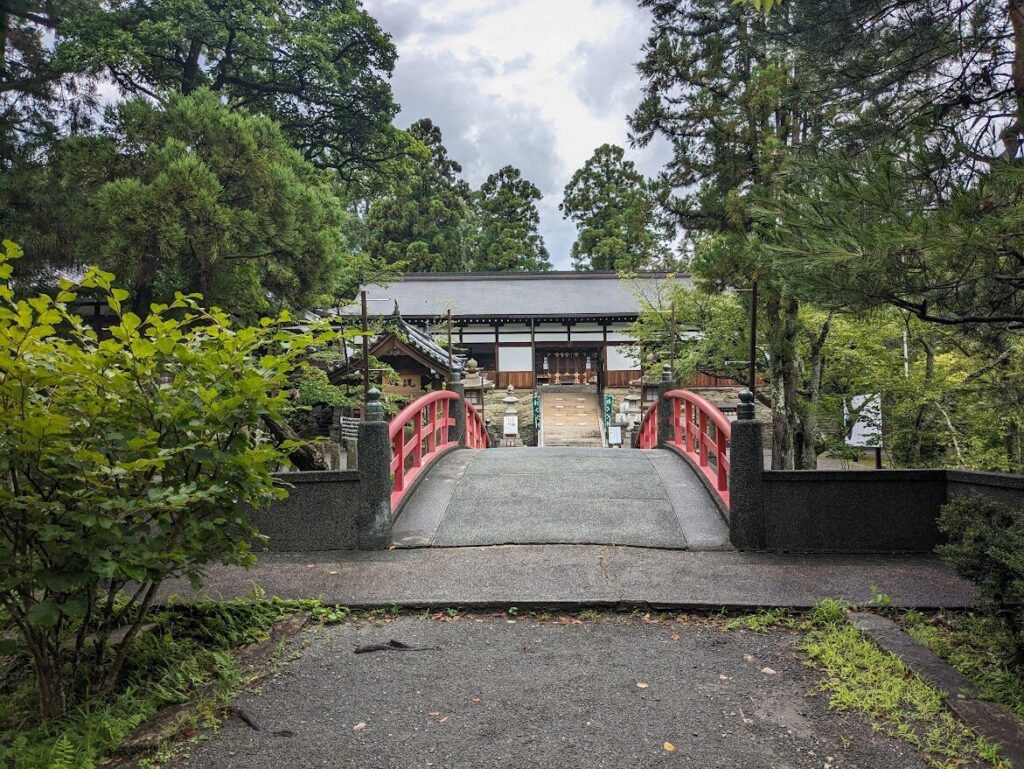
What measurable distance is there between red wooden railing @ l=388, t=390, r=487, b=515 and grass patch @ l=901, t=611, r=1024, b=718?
3.96 metres

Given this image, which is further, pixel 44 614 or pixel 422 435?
pixel 422 435

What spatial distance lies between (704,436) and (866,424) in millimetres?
4652

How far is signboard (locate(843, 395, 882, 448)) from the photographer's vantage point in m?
9.83

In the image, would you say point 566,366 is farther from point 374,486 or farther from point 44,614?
point 44,614

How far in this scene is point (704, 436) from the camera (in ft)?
23.0

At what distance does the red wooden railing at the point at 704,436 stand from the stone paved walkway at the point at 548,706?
→ 2444 millimetres

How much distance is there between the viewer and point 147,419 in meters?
2.87

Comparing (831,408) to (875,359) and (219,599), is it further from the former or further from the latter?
(219,599)

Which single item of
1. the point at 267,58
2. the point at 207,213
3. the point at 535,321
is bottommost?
Answer: the point at 207,213

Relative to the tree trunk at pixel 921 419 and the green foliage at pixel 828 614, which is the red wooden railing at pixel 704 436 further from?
the tree trunk at pixel 921 419

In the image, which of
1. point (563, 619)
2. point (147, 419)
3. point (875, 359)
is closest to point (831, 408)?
point (875, 359)

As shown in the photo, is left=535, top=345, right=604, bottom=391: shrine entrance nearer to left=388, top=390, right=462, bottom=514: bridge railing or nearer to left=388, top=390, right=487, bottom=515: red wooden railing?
left=388, top=390, right=487, bottom=515: red wooden railing

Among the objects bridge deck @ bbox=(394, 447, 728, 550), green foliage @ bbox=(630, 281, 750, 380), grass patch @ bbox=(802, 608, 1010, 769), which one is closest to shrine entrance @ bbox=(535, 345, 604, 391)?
green foliage @ bbox=(630, 281, 750, 380)

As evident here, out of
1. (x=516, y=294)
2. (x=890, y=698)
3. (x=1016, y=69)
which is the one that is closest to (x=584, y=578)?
(x=890, y=698)
